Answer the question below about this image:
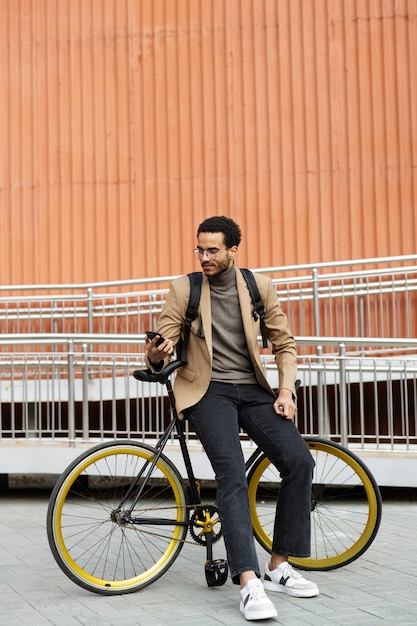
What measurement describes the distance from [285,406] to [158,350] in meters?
0.75

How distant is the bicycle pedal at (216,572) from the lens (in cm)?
511

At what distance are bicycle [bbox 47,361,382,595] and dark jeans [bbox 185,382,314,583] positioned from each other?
254mm

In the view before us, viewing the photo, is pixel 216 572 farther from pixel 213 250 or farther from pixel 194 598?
pixel 213 250

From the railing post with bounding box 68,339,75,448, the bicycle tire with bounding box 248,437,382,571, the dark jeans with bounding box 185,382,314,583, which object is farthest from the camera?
the railing post with bounding box 68,339,75,448

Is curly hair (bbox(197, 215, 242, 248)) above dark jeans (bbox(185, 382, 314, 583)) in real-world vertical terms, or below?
above

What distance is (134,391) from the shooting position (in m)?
9.53

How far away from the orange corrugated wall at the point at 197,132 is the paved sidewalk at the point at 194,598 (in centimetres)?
655

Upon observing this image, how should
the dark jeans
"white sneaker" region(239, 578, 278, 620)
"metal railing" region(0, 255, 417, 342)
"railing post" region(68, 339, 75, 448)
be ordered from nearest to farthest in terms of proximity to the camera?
"white sneaker" region(239, 578, 278, 620)
the dark jeans
"railing post" region(68, 339, 75, 448)
"metal railing" region(0, 255, 417, 342)

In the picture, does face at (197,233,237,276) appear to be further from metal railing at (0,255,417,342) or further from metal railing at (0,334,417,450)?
metal railing at (0,255,417,342)

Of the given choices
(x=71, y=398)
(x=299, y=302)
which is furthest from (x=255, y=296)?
(x=299, y=302)

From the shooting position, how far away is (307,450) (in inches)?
199

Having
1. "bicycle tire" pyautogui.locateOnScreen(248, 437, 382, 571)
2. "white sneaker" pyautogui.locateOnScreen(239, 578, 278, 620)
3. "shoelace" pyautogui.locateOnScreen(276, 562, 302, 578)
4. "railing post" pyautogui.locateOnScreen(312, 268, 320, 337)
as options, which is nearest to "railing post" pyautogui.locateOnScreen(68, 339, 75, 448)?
"bicycle tire" pyautogui.locateOnScreen(248, 437, 382, 571)

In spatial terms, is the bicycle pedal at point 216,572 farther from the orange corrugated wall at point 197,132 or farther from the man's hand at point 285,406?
the orange corrugated wall at point 197,132

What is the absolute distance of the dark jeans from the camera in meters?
4.90
